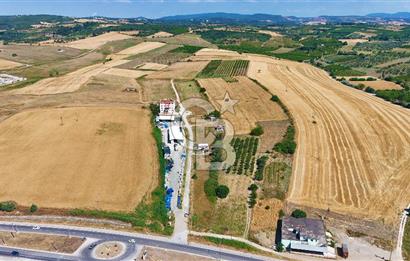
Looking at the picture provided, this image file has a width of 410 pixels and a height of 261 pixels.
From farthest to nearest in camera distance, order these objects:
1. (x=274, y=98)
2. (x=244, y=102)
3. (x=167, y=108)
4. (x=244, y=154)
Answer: (x=274, y=98) → (x=244, y=102) → (x=167, y=108) → (x=244, y=154)

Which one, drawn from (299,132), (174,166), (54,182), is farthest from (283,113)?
(54,182)

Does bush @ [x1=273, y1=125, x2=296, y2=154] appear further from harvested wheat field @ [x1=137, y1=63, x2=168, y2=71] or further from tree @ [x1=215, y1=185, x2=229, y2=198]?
harvested wheat field @ [x1=137, y1=63, x2=168, y2=71]

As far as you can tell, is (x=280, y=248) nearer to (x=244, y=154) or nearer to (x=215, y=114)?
(x=244, y=154)

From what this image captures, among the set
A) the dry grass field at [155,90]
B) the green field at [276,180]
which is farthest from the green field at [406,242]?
the dry grass field at [155,90]

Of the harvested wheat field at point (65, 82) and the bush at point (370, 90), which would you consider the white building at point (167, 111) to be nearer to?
the harvested wheat field at point (65, 82)

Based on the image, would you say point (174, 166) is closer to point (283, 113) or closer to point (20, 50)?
point (283, 113)

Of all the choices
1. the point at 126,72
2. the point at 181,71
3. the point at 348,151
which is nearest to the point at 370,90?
the point at 348,151
